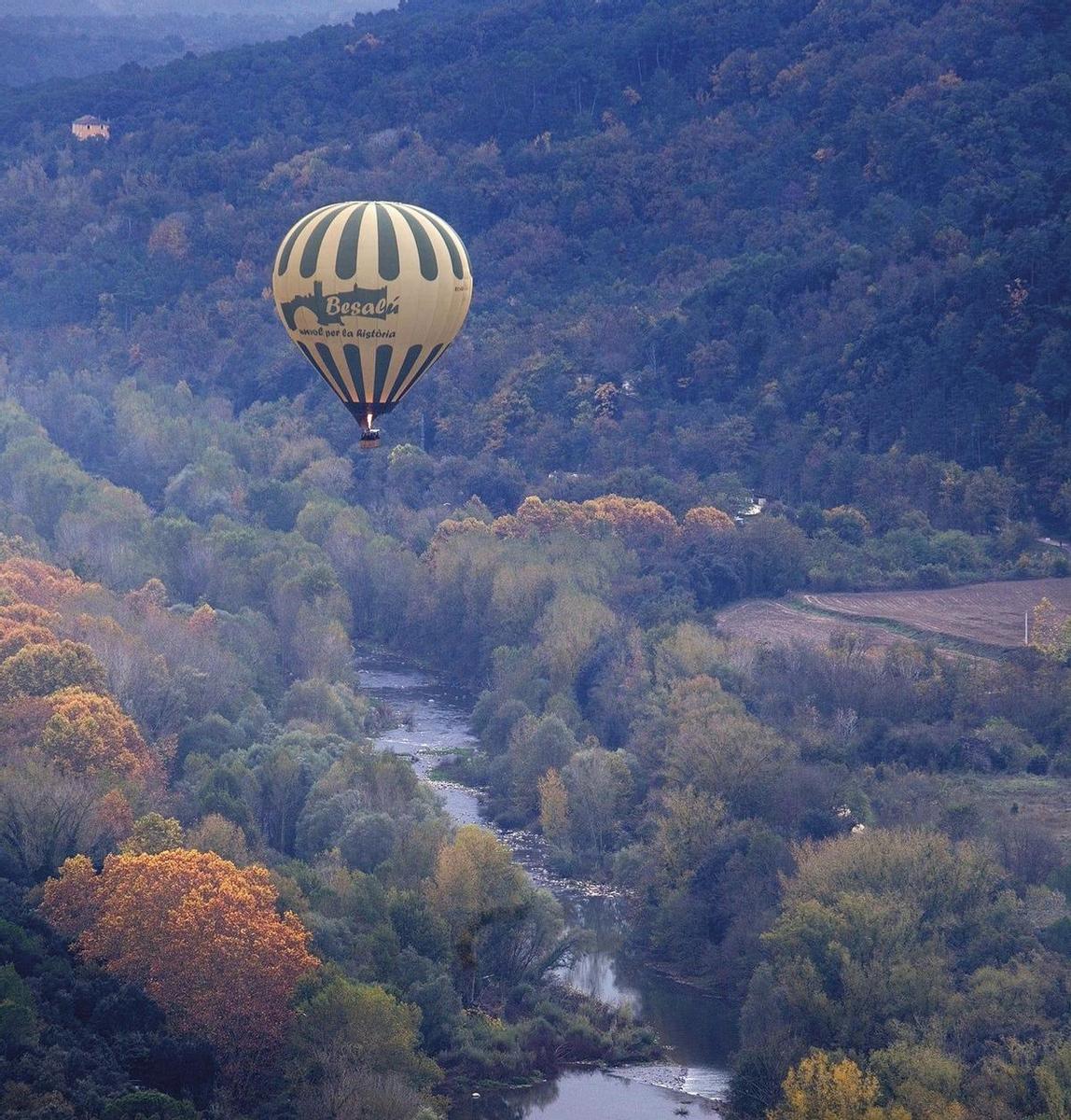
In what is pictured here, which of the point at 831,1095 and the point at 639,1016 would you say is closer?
the point at 831,1095

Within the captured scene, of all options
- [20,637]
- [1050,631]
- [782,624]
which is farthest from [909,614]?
[20,637]

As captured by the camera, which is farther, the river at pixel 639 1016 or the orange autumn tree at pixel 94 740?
the orange autumn tree at pixel 94 740

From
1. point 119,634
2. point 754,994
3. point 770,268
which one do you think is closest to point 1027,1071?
point 754,994

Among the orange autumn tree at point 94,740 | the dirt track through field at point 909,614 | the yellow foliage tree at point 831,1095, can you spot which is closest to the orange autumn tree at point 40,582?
the orange autumn tree at point 94,740

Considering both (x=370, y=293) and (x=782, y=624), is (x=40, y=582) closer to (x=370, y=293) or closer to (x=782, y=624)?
(x=782, y=624)

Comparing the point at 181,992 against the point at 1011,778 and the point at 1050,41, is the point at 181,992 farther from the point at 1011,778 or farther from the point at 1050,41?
the point at 1050,41

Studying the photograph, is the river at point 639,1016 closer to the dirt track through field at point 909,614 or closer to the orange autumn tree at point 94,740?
the orange autumn tree at point 94,740

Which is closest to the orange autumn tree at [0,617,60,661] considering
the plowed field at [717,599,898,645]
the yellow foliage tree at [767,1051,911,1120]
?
the plowed field at [717,599,898,645]
